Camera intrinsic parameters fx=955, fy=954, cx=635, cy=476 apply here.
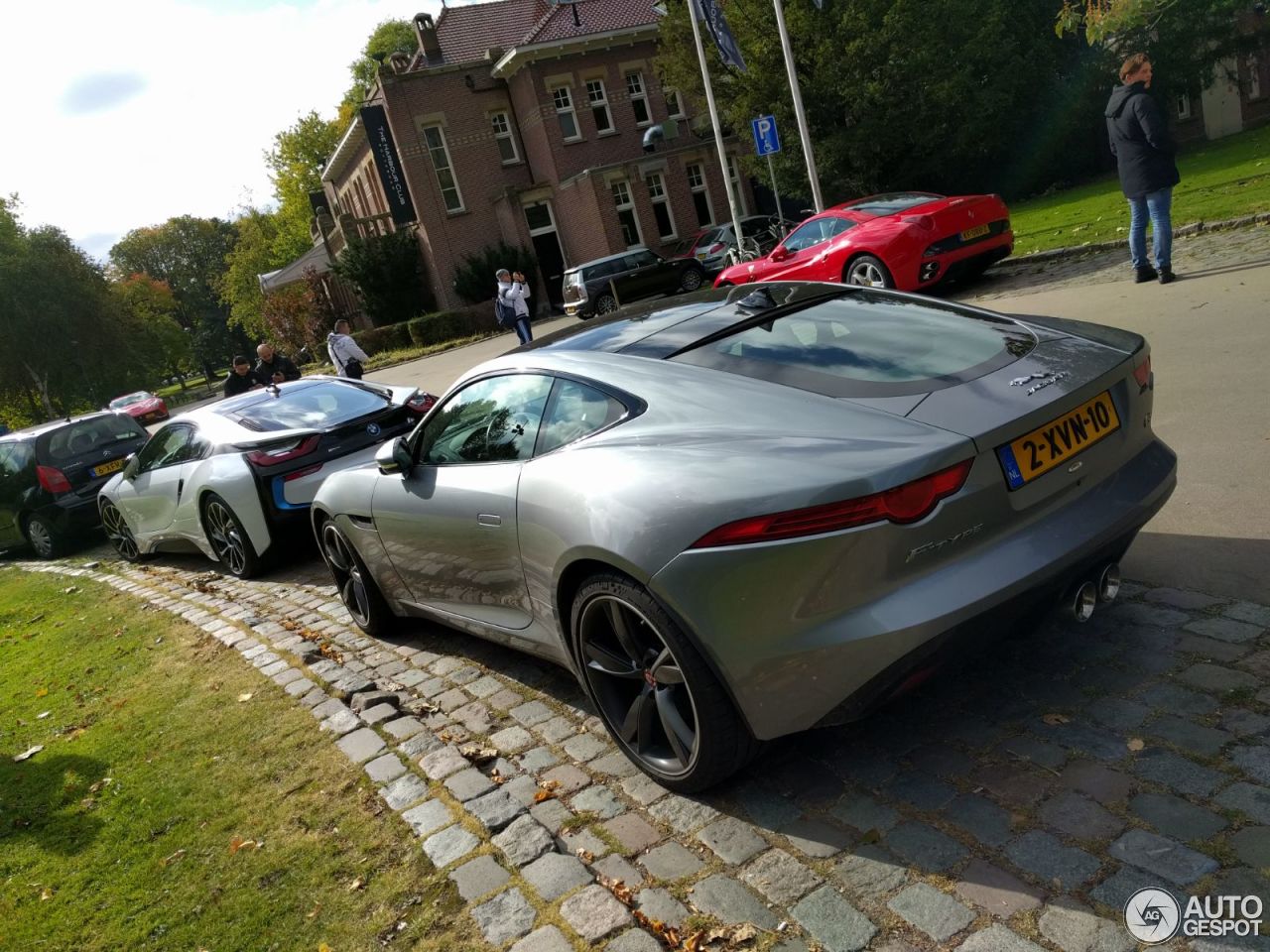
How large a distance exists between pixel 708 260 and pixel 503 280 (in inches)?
372

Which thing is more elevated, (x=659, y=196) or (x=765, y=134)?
Answer: (x=659, y=196)

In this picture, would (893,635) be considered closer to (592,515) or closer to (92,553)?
(592,515)

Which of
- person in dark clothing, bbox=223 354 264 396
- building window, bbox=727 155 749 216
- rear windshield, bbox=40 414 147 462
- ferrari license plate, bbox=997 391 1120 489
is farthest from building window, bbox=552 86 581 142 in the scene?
ferrari license plate, bbox=997 391 1120 489

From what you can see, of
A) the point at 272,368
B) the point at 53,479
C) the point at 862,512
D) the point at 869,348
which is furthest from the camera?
the point at 272,368

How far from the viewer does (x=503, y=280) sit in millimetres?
20078

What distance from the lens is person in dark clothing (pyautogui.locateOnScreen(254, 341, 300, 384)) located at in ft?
44.2

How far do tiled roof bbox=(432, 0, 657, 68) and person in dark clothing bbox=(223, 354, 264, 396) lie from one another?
2510cm

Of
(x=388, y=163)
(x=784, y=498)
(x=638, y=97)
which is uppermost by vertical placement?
(x=638, y=97)

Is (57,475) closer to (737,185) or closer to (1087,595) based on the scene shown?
(1087,595)

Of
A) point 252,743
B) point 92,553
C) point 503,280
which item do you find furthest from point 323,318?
point 252,743

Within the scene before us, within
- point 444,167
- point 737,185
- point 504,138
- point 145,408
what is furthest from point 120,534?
point 145,408

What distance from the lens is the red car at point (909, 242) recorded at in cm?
1207

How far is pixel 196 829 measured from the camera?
3670mm

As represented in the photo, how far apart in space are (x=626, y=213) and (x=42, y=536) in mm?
27076
